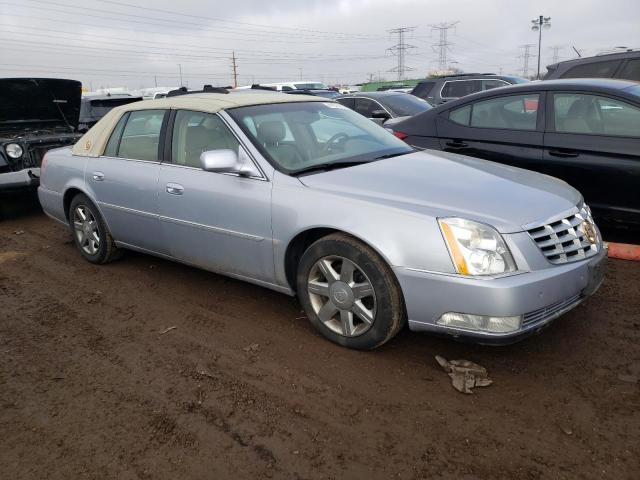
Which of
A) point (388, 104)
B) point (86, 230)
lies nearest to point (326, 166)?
point (86, 230)

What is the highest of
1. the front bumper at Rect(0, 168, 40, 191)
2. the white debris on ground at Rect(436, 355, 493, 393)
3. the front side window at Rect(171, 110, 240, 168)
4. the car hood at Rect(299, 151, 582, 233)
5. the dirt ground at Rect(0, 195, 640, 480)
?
the front side window at Rect(171, 110, 240, 168)

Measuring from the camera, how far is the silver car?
108 inches

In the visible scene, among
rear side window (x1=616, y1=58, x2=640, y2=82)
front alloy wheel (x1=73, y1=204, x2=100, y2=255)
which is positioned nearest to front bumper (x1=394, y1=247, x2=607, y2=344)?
front alloy wheel (x1=73, y1=204, x2=100, y2=255)

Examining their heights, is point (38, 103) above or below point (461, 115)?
above

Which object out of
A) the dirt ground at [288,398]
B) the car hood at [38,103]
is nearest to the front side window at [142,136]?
the dirt ground at [288,398]

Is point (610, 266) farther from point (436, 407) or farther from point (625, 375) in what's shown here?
point (436, 407)

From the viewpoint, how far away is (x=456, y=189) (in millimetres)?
3135

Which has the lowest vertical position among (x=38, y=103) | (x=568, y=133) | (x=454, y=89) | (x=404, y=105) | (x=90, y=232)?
(x=90, y=232)

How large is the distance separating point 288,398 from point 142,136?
272 cm

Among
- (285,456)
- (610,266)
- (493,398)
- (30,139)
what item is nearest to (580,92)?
(610,266)

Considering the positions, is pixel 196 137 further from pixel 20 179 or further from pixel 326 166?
pixel 20 179

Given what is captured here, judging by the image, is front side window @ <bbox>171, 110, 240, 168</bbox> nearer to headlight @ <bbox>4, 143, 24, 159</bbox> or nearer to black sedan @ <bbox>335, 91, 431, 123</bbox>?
headlight @ <bbox>4, 143, 24, 159</bbox>

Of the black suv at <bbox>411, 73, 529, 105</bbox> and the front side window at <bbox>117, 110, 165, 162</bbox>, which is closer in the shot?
the front side window at <bbox>117, 110, 165, 162</bbox>

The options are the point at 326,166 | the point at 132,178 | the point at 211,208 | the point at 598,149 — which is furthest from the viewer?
the point at 598,149
